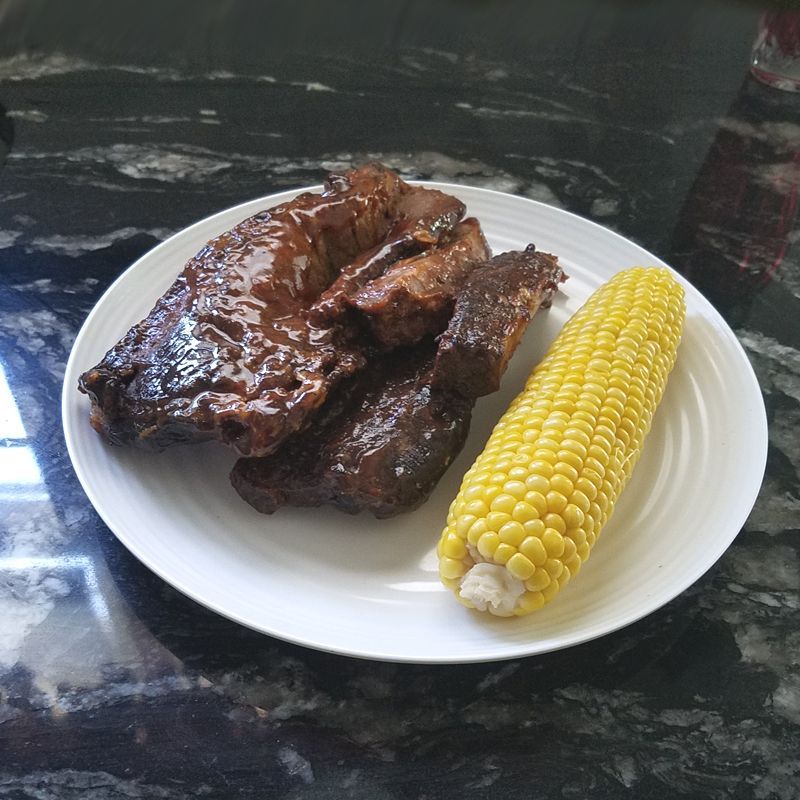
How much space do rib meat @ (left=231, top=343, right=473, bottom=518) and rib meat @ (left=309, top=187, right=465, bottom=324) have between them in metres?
0.23

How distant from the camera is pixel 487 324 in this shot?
2.08 metres

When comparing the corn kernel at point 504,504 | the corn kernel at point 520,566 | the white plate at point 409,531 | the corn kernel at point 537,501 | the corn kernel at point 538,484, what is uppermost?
the corn kernel at point 538,484

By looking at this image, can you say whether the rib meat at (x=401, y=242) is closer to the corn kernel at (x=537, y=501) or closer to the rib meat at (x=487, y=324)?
the rib meat at (x=487, y=324)

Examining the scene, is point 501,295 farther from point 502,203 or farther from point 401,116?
point 401,116

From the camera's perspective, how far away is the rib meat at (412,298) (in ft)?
7.02

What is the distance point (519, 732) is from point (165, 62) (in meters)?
3.54

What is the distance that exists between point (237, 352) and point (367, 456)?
16.2 inches

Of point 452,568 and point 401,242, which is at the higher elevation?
point 401,242

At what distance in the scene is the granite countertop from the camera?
1.69 meters

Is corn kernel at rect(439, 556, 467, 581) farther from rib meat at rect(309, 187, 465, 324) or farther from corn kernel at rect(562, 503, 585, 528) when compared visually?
rib meat at rect(309, 187, 465, 324)

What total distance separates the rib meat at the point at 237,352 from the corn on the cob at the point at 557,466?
0.48m

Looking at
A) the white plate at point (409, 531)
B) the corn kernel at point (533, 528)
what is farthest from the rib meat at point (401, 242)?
the corn kernel at point (533, 528)

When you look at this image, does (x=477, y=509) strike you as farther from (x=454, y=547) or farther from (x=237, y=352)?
(x=237, y=352)

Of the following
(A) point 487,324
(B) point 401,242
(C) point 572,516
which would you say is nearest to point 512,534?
(C) point 572,516
